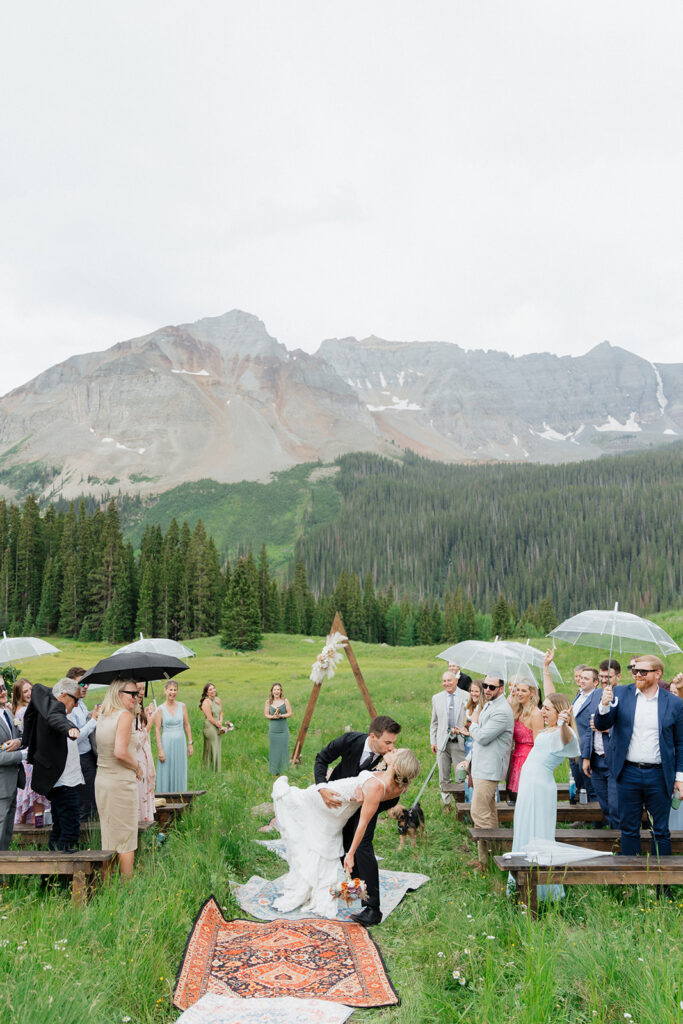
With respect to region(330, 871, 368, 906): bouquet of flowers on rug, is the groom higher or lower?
higher

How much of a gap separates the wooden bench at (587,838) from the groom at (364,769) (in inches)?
43.4

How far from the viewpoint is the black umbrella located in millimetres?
8094

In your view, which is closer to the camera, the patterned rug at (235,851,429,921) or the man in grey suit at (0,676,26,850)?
the patterned rug at (235,851,429,921)

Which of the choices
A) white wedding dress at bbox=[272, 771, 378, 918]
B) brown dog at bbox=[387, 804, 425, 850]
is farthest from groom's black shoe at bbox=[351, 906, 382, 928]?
brown dog at bbox=[387, 804, 425, 850]

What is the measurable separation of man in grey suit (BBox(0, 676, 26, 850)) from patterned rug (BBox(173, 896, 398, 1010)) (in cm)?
239

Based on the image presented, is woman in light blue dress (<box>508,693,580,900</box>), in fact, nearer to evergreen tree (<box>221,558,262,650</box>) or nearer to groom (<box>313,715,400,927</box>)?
groom (<box>313,715,400,927</box>)

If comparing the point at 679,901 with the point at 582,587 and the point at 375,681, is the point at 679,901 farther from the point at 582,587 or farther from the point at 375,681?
the point at 582,587

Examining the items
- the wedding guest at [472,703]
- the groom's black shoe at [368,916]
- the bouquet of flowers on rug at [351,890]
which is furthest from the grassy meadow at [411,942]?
the wedding guest at [472,703]

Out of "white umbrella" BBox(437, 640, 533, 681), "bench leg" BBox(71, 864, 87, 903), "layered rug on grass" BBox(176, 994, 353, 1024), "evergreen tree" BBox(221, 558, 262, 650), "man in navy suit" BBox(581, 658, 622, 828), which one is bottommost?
"evergreen tree" BBox(221, 558, 262, 650)

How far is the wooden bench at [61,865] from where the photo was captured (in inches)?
241

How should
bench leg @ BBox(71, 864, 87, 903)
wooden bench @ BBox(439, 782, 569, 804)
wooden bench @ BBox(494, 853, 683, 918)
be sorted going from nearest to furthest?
wooden bench @ BBox(494, 853, 683, 918) < bench leg @ BBox(71, 864, 87, 903) < wooden bench @ BBox(439, 782, 569, 804)

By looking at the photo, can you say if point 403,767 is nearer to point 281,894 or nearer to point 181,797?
point 281,894

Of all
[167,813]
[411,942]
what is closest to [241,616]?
[167,813]

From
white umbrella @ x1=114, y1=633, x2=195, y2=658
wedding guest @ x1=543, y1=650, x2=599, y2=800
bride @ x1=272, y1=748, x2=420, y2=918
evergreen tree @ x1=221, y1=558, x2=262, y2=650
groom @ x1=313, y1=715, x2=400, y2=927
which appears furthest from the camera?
evergreen tree @ x1=221, y1=558, x2=262, y2=650
